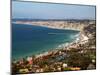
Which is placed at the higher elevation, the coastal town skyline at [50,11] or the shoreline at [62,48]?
the coastal town skyline at [50,11]

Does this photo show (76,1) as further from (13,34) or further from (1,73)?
(1,73)

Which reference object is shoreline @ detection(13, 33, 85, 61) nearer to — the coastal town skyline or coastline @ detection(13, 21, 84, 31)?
coastline @ detection(13, 21, 84, 31)

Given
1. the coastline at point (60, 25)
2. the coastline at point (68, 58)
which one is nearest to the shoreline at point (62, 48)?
the coastline at point (68, 58)

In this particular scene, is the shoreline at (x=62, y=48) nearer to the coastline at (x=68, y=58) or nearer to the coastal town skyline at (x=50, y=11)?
the coastline at (x=68, y=58)

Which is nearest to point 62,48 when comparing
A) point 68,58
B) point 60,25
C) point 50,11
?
point 68,58

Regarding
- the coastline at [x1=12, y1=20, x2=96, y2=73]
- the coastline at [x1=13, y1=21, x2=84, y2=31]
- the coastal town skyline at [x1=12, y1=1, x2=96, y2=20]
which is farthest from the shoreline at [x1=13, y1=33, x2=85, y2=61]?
the coastal town skyline at [x1=12, y1=1, x2=96, y2=20]

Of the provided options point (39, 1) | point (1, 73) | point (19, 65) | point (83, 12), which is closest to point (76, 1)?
point (83, 12)
